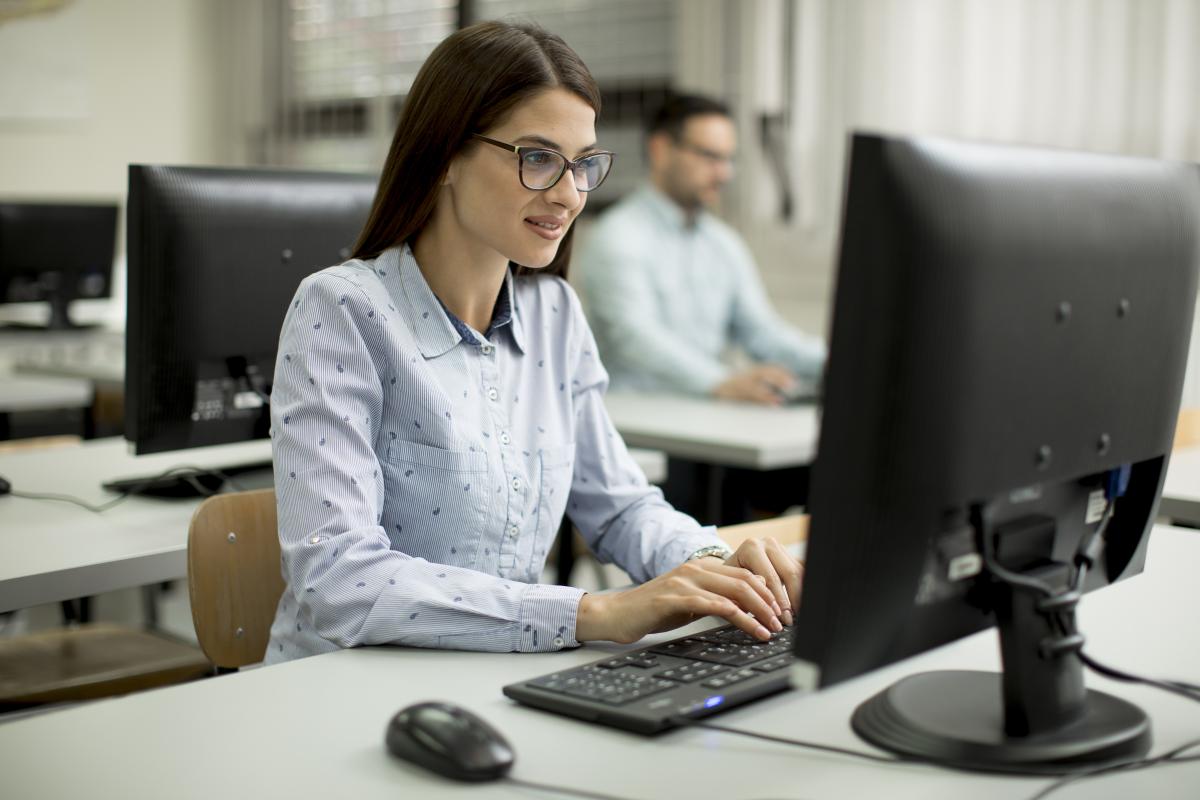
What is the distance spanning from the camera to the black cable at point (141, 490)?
188 centimetres

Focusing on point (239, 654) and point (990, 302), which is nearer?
point (990, 302)

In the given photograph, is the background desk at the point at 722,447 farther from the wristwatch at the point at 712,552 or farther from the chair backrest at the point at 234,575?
the chair backrest at the point at 234,575

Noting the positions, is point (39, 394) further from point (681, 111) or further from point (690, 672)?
point (690, 672)

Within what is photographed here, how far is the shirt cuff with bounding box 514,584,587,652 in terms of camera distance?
1205 millimetres

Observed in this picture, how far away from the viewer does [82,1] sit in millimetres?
5703

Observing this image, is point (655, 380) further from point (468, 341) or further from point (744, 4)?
point (468, 341)

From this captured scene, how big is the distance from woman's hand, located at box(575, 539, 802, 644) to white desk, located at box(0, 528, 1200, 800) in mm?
37

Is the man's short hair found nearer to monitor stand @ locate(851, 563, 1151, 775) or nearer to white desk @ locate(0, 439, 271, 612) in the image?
white desk @ locate(0, 439, 271, 612)

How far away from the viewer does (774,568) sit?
1277mm

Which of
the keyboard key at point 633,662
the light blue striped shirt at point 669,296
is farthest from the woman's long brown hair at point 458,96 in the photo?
the light blue striped shirt at point 669,296

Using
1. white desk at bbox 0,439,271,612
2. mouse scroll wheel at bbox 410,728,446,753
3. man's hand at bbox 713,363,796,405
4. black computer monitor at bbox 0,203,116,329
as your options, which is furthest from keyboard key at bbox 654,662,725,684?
black computer monitor at bbox 0,203,116,329

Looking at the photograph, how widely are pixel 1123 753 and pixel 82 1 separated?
575cm

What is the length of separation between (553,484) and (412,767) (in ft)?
1.93

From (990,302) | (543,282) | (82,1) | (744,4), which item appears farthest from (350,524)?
(82,1)
